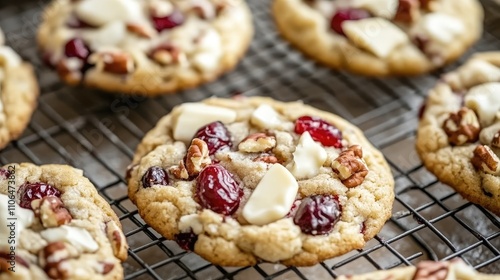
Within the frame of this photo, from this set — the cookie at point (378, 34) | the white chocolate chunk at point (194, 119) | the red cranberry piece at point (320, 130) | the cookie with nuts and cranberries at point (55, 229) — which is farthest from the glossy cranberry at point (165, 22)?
the cookie with nuts and cranberries at point (55, 229)

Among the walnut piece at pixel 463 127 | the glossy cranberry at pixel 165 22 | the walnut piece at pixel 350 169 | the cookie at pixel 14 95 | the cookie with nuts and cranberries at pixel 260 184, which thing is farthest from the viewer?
the glossy cranberry at pixel 165 22

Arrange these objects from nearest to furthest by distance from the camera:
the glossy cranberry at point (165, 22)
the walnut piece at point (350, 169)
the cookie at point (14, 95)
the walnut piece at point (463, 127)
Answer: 1. the walnut piece at point (350, 169)
2. the walnut piece at point (463, 127)
3. the cookie at point (14, 95)
4. the glossy cranberry at point (165, 22)

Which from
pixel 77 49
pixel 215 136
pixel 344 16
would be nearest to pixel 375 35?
pixel 344 16

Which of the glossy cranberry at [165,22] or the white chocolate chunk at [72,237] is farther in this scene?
the glossy cranberry at [165,22]

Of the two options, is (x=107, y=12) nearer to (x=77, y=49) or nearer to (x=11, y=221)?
(x=77, y=49)

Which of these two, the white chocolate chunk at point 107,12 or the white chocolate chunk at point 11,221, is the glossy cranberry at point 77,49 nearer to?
the white chocolate chunk at point 107,12

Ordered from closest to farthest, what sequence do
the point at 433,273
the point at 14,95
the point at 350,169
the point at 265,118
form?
the point at 433,273, the point at 350,169, the point at 265,118, the point at 14,95

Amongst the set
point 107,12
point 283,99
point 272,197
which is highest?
point 107,12

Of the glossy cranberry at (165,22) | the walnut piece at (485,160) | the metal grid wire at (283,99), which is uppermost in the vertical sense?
the glossy cranberry at (165,22)
